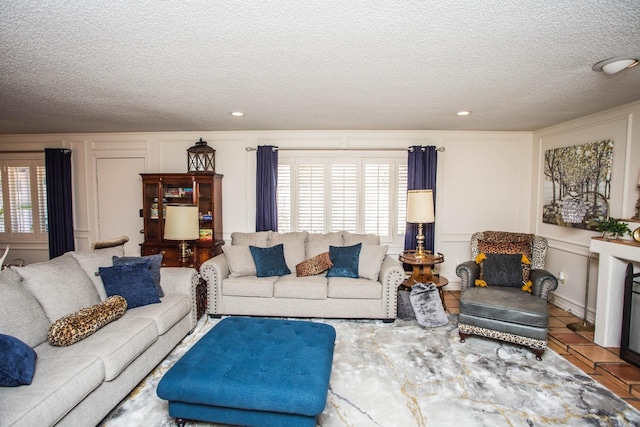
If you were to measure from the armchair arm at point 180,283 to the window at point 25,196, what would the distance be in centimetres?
354

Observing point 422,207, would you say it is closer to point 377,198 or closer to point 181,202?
point 377,198

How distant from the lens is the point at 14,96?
9.96 feet

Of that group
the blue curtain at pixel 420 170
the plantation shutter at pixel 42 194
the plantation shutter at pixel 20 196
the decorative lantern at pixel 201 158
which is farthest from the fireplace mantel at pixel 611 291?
the plantation shutter at pixel 20 196

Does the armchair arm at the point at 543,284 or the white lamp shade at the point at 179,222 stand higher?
the white lamp shade at the point at 179,222

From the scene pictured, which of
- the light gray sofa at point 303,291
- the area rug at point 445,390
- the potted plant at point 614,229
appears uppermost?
the potted plant at point 614,229

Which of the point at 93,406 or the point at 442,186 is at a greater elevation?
the point at 442,186

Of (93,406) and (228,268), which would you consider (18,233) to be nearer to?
(228,268)

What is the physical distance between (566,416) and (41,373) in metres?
3.24

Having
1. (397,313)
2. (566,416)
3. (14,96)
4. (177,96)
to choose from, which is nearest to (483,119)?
(397,313)

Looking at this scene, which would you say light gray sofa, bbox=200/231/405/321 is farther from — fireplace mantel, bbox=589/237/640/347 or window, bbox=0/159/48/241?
window, bbox=0/159/48/241

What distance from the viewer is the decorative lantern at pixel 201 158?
15.2 ft

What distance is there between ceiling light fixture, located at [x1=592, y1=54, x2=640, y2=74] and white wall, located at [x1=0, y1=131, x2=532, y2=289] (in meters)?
2.46

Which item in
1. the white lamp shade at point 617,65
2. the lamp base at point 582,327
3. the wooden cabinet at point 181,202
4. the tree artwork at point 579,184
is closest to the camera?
the white lamp shade at point 617,65

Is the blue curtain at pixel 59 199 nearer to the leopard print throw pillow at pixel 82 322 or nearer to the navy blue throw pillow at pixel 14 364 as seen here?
the leopard print throw pillow at pixel 82 322
